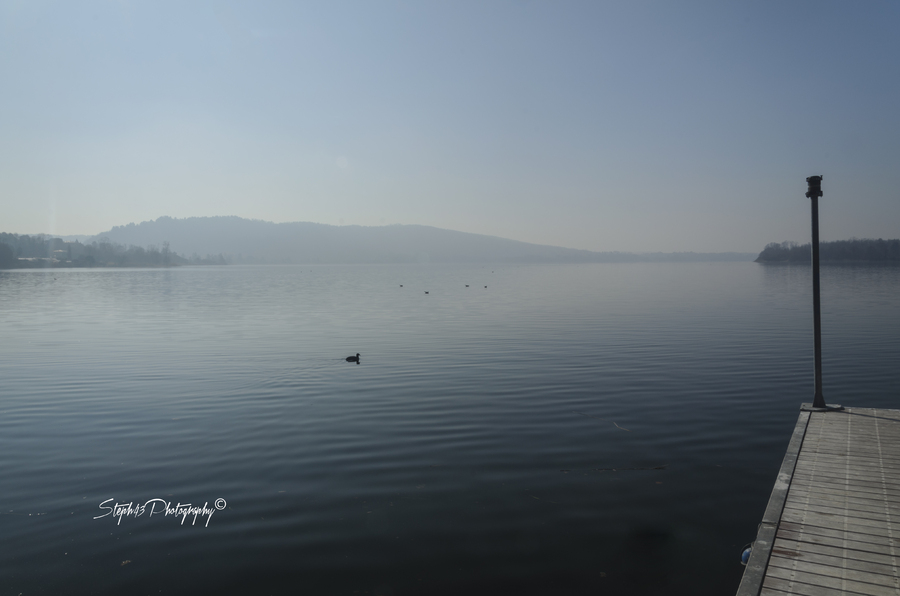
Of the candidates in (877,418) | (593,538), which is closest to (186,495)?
(593,538)

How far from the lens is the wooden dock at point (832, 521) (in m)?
5.82

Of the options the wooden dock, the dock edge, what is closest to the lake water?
the dock edge

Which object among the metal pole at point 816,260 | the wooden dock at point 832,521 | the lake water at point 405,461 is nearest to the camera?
the wooden dock at point 832,521

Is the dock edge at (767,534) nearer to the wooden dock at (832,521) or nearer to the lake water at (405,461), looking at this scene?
the wooden dock at (832,521)

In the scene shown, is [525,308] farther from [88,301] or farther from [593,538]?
[88,301]

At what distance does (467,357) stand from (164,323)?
2627 cm

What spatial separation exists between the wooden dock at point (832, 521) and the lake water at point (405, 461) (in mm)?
1087

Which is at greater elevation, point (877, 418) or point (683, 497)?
point (877, 418)

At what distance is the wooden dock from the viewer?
582 cm

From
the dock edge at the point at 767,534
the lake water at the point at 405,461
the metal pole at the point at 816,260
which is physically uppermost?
the metal pole at the point at 816,260

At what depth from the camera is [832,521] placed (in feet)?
23.4

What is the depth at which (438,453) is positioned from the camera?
12.3 meters

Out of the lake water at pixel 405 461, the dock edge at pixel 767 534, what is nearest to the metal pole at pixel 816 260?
the lake water at pixel 405 461

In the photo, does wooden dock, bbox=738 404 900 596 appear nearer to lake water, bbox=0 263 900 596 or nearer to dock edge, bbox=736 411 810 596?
dock edge, bbox=736 411 810 596
